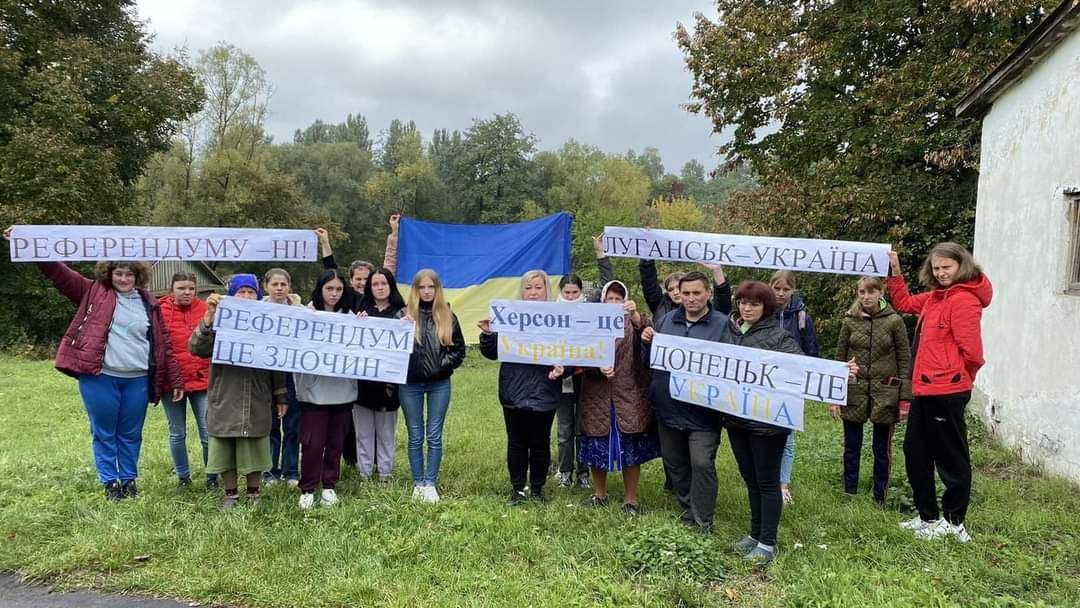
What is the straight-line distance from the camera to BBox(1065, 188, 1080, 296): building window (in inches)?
263

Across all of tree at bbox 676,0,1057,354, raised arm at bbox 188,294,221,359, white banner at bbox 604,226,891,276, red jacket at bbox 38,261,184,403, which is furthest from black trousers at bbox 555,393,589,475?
tree at bbox 676,0,1057,354

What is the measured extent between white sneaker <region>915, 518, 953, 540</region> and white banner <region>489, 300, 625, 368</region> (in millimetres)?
2618

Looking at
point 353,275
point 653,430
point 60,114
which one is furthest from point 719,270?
point 60,114

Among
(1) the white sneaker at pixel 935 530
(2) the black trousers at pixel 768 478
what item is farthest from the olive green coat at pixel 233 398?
(1) the white sneaker at pixel 935 530

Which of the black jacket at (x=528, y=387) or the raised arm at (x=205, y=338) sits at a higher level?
the raised arm at (x=205, y=338)

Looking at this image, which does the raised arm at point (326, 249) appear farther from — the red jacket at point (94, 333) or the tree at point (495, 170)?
the tree at point (495, 170)

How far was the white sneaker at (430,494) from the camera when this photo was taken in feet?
18.0

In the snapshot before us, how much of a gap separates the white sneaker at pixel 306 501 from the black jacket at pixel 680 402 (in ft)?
9.40

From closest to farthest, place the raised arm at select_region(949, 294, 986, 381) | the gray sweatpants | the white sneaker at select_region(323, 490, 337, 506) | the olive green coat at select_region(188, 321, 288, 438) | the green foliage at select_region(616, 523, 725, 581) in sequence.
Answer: the green foliage at select_region(616, 523, 725, 581) → the raised arm at select_region(949, 294, 986, 381) → the olive green coat at select_region(188, 321, 288, 438) → the white sneaker at select_region(323, 490, 337, 506) → the gray sweatpants

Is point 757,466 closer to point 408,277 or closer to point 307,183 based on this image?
point 408,277

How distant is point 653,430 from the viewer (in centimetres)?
543

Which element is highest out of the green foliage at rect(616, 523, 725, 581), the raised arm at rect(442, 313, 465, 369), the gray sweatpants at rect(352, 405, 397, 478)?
the raised arm at rect(442, 313, 465, 369)

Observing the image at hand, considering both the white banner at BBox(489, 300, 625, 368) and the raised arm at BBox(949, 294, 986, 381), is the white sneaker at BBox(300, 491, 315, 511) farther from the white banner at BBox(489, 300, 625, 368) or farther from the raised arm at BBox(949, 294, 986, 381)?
the raised arm at BBox(949, 294, 986, 381)

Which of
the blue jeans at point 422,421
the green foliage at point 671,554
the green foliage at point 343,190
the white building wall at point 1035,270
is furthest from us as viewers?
the green foliage at point 343,190
